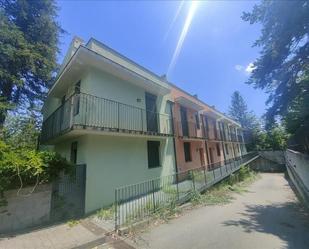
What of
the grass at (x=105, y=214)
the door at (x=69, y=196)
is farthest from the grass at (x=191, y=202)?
the door at (x=69, y=196)

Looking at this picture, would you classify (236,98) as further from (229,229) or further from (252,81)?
(229,229)

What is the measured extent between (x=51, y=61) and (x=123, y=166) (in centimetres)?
1152

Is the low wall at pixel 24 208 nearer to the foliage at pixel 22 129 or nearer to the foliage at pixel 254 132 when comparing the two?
the foliage at pixel 22 129

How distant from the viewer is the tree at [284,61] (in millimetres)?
6496

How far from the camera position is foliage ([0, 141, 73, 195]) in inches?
228

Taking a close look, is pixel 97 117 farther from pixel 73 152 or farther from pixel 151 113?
pixel 151 113

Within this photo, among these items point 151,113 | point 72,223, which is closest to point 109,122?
point 151,113

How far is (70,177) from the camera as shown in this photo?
7.55 metres

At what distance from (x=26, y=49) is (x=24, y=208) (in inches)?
463

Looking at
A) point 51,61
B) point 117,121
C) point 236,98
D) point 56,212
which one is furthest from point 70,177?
point 236,98

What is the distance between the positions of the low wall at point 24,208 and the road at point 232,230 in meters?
3.77

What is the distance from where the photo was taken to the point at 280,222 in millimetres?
7012

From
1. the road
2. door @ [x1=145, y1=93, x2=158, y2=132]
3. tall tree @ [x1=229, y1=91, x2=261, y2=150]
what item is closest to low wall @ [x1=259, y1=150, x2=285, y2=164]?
tall tree @ [x1=229, y1=91, x2=261, y2=150]

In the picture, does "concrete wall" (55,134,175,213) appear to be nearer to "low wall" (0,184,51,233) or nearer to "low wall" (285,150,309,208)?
"low wall" (0,184,51,233)
